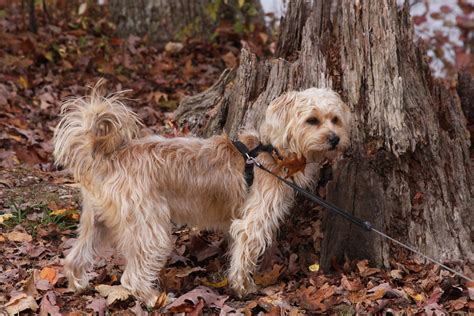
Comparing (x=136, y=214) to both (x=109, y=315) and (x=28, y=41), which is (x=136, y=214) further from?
(x=28, y=41)

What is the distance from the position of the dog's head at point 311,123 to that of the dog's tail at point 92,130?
1.21 meters

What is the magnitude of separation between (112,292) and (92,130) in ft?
4.52

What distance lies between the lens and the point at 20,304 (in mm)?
5441

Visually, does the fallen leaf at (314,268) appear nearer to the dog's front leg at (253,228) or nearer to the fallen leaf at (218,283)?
the dog's front leg at (253,228)

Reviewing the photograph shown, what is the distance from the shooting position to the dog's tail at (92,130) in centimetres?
541

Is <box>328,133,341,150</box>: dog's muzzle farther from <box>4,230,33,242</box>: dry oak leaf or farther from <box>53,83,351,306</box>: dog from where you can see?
<box>4,230,33,242</box>: dry oak leaf

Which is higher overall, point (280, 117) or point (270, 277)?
point (280, 117)

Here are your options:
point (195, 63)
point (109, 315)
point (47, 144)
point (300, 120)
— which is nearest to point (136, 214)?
point (109, 315)

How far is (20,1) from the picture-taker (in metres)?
13.1

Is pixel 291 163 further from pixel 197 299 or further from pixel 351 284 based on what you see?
pixel 197 299

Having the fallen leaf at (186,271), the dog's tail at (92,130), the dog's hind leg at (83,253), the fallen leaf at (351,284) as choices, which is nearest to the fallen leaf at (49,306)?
the dog's hind leg at (83,253)

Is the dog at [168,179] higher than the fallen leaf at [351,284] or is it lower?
higher

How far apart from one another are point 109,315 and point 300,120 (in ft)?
7.28

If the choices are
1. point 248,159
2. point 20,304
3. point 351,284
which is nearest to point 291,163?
point 248,159
